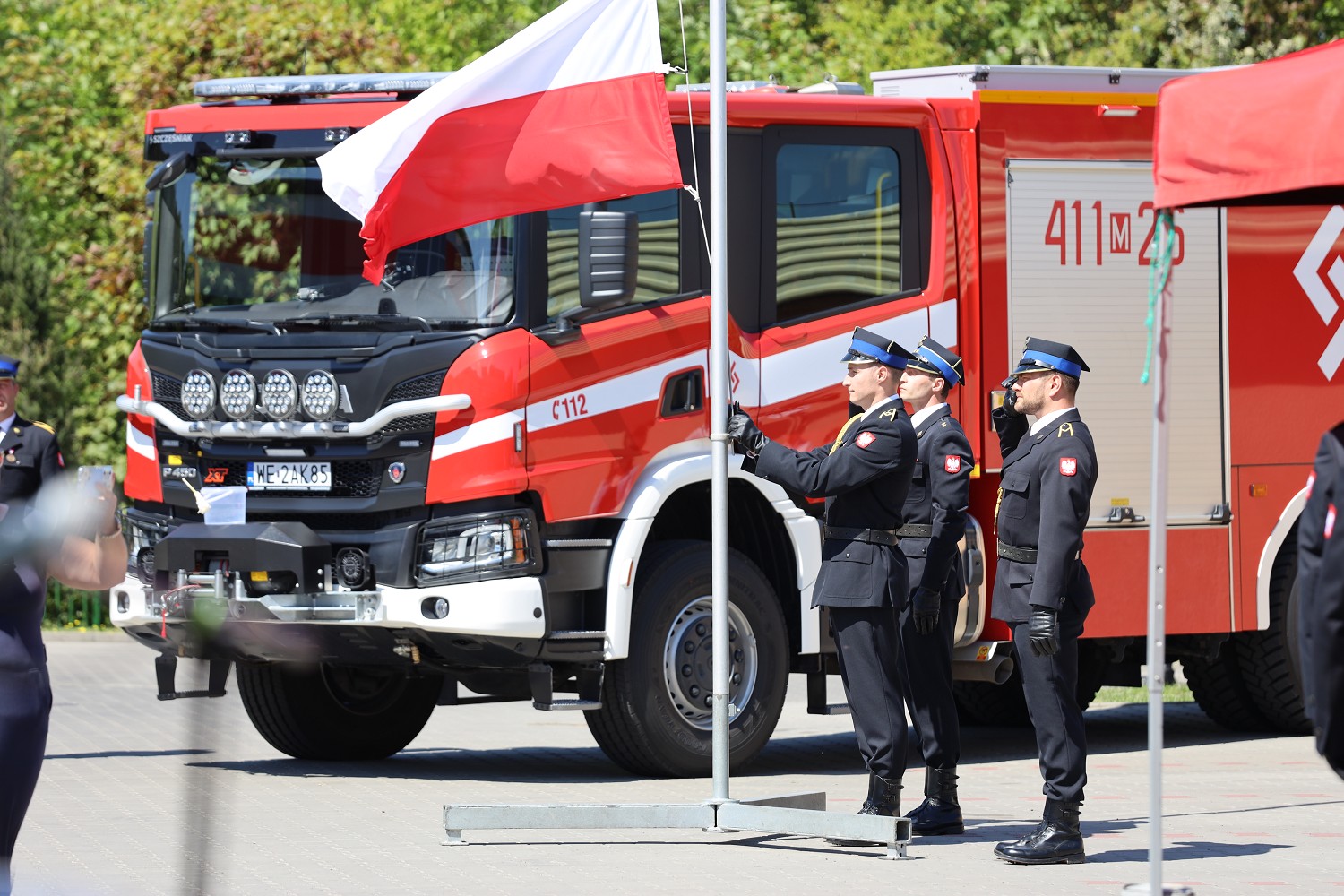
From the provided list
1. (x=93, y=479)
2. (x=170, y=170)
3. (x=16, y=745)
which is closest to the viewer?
(x=93, y=479)

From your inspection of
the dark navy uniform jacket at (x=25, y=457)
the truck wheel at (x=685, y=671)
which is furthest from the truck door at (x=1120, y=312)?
the dark navy uniform jacket at (x=25, y=457)

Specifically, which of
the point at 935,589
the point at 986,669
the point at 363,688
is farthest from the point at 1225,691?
the point at 363,688

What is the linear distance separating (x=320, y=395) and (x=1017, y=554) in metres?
3.43

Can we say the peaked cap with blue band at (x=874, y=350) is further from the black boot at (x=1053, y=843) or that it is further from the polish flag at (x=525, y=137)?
the black boot at (x=1053, y=843)

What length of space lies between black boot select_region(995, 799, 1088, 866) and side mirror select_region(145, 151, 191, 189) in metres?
5.31

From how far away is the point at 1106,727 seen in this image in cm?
1385

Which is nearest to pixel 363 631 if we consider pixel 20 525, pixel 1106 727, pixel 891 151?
pixel 891 151

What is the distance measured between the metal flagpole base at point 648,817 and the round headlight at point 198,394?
272 cm

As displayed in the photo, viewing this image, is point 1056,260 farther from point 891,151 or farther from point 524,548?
point 524,548

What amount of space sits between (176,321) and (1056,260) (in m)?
4.49

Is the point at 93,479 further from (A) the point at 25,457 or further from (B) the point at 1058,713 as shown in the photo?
(A) the point at 25,457

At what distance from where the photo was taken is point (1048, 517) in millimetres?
8359

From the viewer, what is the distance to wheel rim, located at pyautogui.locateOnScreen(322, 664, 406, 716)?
11570 millimetres

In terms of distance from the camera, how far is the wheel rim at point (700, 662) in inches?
417
